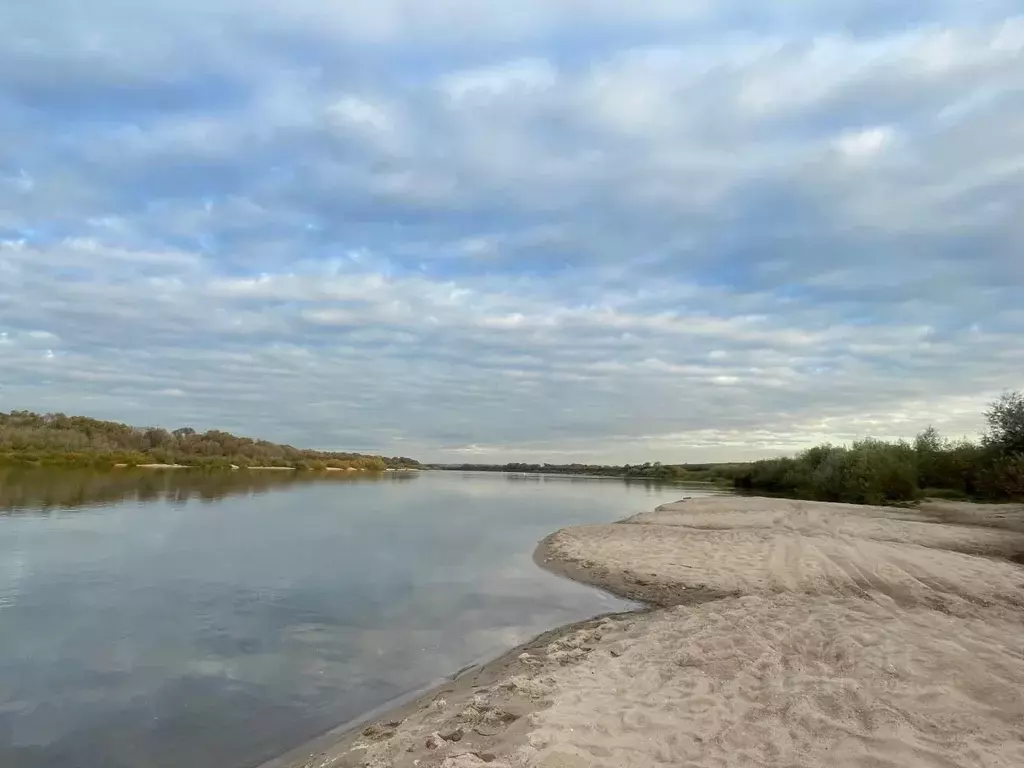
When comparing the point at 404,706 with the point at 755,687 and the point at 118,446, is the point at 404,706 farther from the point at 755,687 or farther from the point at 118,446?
the point at 118,446

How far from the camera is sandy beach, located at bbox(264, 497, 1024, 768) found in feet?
16.4

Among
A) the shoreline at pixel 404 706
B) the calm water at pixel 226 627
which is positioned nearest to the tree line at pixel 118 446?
the calm water at pixel 226 627

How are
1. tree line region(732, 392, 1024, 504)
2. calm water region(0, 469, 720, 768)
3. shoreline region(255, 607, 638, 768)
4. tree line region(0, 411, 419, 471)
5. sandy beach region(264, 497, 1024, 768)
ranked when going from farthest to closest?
tree line region(0, 411, 419, 471), tree line region(732, 392, 1024, 504), calm water region(0, 469, 720, 768), shoreline region(255, 607, 638, 768), sandy beach region(264, 497, 1024, 768)

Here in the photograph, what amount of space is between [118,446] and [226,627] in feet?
299

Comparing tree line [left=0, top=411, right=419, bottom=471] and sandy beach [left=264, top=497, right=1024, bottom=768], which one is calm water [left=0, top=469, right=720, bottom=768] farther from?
tree line [left=0, top=411, right=419, bottom=471]

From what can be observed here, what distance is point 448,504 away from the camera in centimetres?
4591

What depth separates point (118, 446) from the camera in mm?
87125

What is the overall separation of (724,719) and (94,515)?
29646 mm

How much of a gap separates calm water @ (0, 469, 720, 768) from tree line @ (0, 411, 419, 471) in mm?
55794

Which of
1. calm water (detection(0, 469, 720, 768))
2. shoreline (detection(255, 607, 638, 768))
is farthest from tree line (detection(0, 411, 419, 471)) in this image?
shoreline (detection(255, 607, 638, 768))

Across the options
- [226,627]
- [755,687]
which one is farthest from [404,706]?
[226,627]

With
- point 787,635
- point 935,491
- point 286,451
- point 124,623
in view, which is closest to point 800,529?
point 787,635

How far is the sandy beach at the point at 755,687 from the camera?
16.4 feet

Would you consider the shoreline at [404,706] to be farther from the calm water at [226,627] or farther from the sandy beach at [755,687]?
the calm water at [226,627]
